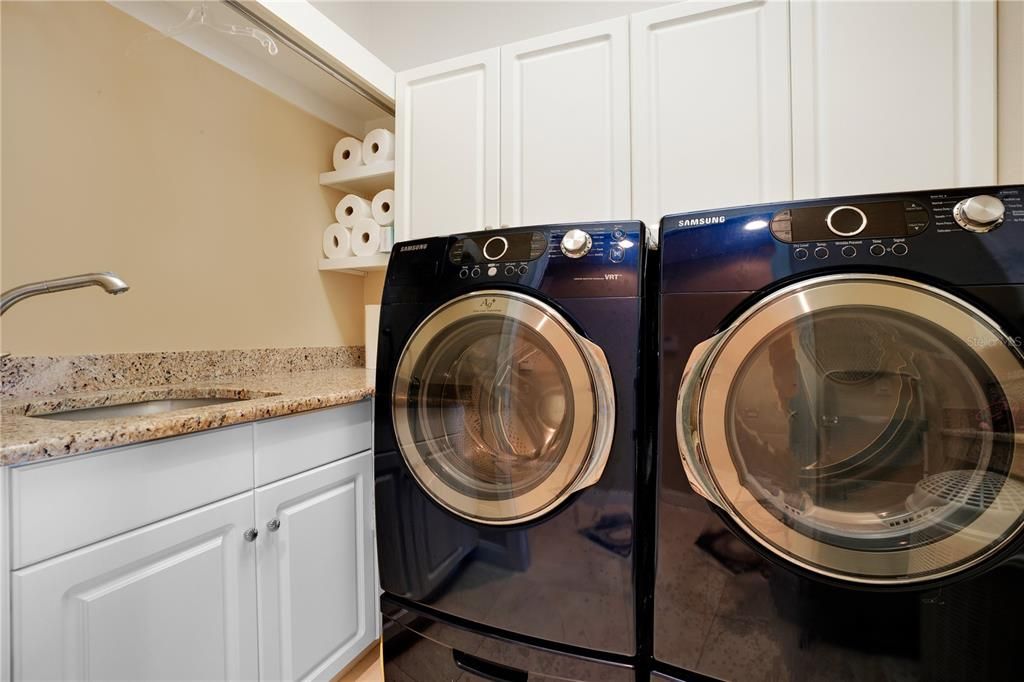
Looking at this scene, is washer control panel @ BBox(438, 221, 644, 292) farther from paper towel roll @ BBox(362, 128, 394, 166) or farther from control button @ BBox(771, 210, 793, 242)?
paper towel roll @ BBox(362, 128, 394, 166)

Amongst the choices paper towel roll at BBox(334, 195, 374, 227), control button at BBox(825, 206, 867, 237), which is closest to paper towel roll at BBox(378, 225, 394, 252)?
paper towel roll at BBox(334, 195, 374, 227)

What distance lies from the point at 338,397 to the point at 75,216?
0.94 metres

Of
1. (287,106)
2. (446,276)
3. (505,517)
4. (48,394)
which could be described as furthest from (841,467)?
(287,106)

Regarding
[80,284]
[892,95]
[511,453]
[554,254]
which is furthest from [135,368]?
[892,95]

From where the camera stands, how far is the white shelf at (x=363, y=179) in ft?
6.35

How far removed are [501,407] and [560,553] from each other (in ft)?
1.16

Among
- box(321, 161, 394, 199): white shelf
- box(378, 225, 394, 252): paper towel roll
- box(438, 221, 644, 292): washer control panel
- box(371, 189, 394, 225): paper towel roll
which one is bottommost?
box(438, 221, 644, 292): washer control panel

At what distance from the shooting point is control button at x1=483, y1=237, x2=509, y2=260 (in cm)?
112

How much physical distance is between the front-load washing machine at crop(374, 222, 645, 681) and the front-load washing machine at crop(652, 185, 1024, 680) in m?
0.10

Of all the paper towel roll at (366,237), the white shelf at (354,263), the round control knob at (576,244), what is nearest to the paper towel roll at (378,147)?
the paper towel roll at (366,237)

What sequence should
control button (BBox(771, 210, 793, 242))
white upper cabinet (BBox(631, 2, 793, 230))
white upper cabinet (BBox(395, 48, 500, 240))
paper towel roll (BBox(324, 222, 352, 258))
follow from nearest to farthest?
control button (BBox(771, 210, 793, 242)), white upper cabinet (BBox(631, 2, 793, 230)), white upper cabinet (BBox(395, 48, 500, 240)), paper towel roll (BBox(324, 222, 352, 258))

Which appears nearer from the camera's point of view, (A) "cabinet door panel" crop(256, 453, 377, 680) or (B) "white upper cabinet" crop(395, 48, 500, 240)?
(A) "cabinet door panel" crop(256, 453, 377, 680)

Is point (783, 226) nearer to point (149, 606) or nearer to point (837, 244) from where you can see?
point (837, 244)

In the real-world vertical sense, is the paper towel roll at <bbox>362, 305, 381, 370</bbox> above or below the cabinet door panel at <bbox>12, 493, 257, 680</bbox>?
above
